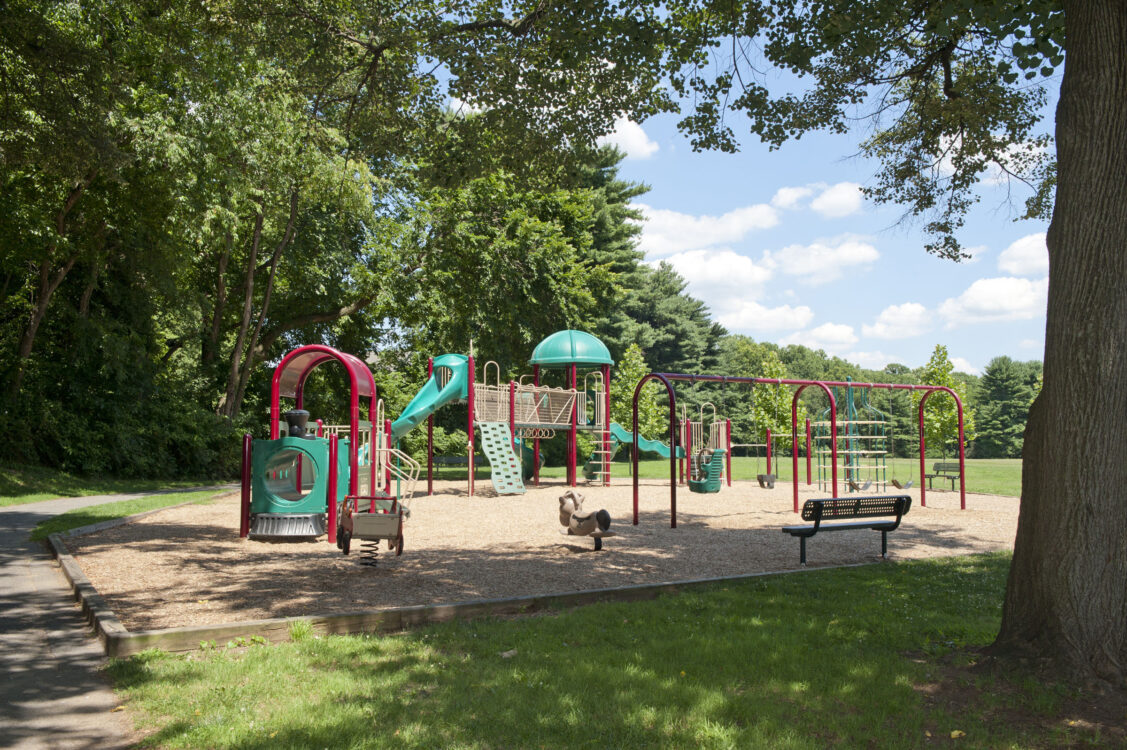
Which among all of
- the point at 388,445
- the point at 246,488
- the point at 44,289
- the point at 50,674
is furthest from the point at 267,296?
the point at 50,674

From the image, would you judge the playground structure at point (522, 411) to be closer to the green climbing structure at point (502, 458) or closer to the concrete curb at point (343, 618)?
the green climbing structure at point (502, 458)

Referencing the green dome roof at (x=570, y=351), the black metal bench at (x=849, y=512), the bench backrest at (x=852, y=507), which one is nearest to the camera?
the black metal bench at (x=849, y=512)

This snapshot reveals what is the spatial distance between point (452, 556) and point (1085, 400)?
723cm

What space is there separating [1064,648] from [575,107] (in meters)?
8.76

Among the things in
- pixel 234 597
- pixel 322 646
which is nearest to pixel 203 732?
pixel 322 646

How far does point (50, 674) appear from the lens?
5.25 meters

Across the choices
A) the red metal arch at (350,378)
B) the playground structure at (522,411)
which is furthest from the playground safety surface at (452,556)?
the playground structure at (522,411)

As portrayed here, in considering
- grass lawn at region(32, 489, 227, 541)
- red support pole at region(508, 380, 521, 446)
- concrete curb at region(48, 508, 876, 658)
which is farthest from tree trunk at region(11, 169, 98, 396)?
concrete curb at region(48, 508, 876, 658)

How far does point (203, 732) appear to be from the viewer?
4.03m

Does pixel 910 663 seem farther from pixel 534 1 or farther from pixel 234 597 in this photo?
pixel 534 1

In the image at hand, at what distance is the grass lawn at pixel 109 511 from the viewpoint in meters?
12.5

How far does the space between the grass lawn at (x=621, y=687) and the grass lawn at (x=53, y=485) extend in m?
15.4

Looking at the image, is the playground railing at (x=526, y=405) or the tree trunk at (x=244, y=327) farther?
the tree trunk at (x=244, y=327)

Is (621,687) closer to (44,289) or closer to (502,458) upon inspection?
(502,458)
